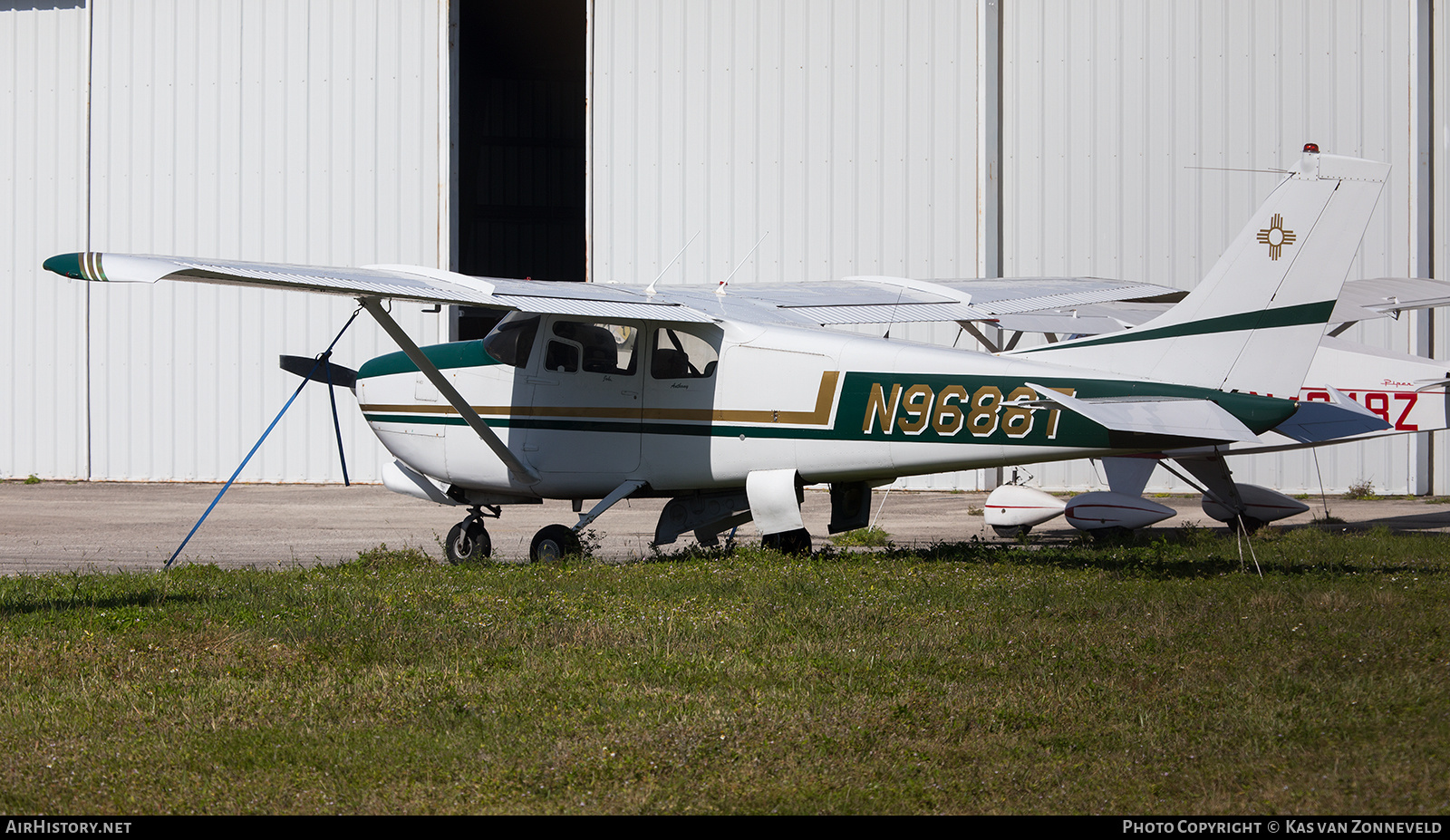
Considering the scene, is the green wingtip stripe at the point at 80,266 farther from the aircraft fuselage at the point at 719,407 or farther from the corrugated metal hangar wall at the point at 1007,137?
the corrugated metal hangar wall at the point at 1007,137

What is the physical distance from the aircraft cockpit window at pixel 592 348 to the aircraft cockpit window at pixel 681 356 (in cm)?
24

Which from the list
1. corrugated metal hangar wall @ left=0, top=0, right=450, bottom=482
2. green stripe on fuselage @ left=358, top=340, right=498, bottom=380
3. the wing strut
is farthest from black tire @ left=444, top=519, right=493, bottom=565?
corrugated metal hangar wall @ left=0, top=0, right=450, bottom=482

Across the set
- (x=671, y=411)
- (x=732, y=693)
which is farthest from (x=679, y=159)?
(x=732, y=693)

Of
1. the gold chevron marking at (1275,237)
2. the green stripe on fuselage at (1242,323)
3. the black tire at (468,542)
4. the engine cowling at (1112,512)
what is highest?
the gold chevron marking at (1275,237)

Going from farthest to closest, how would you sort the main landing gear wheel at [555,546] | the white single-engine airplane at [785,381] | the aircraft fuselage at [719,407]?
the main landing gear wheel at [555,546] → the aircraft fuselage at [719,407] → the white single-engine airplane at [785,381]

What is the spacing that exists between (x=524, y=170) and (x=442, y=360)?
2465cm

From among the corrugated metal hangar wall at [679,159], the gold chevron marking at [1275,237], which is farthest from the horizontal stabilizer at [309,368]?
the corrugated metal hangar wall at [679,159]

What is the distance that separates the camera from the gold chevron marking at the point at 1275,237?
314 inches

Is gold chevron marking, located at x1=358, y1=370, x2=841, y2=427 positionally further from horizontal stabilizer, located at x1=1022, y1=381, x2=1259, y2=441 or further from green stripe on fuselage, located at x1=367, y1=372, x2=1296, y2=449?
horizontal stabilizer, located at x1=1022, y1=381, x2=1259, y2=441

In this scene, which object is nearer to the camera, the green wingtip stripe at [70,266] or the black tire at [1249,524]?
the green wingtip stripe at [70,266]

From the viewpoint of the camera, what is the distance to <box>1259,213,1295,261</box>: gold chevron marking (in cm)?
798

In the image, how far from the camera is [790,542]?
9984mm

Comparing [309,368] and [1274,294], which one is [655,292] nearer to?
[309,368]
